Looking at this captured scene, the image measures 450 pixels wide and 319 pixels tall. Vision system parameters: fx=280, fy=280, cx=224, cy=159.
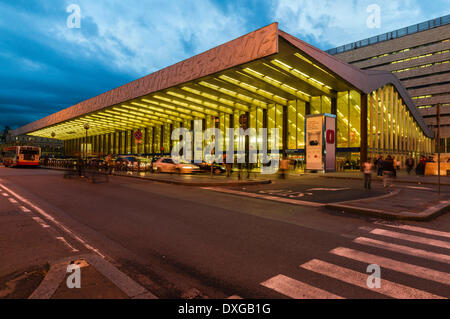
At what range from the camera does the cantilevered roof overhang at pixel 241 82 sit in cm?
2206

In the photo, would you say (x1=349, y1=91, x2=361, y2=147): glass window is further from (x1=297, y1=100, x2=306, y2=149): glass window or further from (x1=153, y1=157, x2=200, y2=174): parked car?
(x1=153, y1=157, x2=200, y2=174): parked car

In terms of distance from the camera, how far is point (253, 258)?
434cm

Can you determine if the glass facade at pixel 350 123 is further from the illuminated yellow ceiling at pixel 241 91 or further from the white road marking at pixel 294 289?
the white road marking at pixel 294 289

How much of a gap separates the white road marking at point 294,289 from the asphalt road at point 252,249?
1 cm

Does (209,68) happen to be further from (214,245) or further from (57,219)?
(214,245)

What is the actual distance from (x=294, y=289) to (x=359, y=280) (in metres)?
0.95

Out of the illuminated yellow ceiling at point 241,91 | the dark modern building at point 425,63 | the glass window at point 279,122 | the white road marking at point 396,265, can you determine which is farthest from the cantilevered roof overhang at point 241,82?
the dark modern building at point 425,63

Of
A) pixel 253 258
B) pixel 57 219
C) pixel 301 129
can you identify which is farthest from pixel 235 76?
pixel 253 258

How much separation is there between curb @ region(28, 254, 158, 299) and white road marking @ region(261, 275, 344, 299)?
141cm

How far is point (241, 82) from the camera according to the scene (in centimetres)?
3033

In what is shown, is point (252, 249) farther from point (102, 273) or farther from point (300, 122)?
point (300, 122)

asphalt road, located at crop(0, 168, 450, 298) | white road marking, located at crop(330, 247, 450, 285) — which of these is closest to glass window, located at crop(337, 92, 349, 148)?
asphalt road, located at crop(0, 168, 450, 298)

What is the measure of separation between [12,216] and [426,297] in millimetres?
8776
